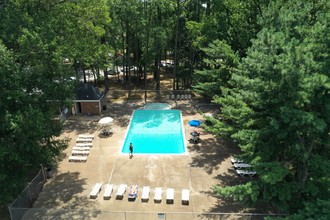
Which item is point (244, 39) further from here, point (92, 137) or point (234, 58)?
point (92, 137)

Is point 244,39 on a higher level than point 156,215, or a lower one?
higher

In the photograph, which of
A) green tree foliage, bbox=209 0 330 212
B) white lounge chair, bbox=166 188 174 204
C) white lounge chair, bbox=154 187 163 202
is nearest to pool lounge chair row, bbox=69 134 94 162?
white lounge chair, bbox=154 187 163 202

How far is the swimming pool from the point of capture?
26.3 metres

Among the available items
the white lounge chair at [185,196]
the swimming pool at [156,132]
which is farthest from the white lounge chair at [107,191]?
the swimming pool at [156,132]

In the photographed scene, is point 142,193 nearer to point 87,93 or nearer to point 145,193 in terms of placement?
point 145,193

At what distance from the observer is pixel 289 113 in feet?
39.9

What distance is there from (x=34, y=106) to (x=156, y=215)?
9392mm

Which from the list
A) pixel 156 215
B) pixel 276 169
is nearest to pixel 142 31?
pixel 156 215

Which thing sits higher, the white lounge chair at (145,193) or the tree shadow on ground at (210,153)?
the tree shadow on ground at (210,153)

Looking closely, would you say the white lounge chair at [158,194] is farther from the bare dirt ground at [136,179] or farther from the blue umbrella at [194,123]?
the blue umbrella at [194,123]

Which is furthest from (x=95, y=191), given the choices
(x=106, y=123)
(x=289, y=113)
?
(x=289, y=113)

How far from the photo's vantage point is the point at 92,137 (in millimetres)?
27000

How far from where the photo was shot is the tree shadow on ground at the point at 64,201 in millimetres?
17156

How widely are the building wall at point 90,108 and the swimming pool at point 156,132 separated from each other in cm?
413
